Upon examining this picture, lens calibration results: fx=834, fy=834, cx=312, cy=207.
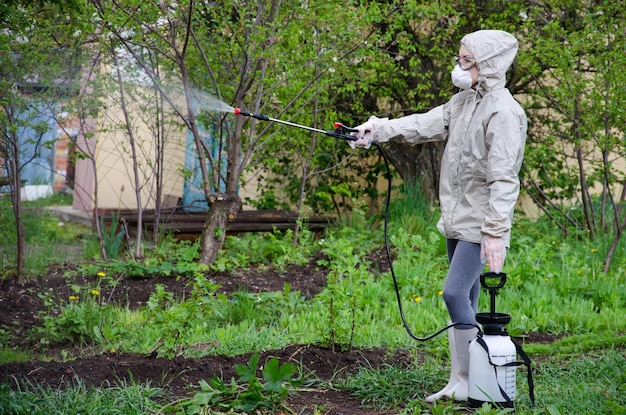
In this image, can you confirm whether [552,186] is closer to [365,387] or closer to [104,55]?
[104,55]

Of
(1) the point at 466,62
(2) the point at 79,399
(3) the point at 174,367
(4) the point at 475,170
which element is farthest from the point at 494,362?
(2) the point at 79,399

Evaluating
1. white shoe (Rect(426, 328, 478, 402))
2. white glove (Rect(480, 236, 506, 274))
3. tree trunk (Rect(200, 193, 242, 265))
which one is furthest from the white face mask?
tree trunk (Rect(200, 193, 242, 265))

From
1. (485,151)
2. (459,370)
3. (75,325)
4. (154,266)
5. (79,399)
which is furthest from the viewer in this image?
(154,266)

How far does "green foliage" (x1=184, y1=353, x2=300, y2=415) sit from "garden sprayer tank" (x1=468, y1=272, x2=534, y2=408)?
870 millimetres

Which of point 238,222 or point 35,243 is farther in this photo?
point 238,222

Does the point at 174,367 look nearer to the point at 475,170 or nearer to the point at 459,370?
the point at 459,370

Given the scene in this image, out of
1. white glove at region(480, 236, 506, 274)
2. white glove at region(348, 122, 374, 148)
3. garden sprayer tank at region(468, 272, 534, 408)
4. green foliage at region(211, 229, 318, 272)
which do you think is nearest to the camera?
white glove at region(480, 236, 506, 274)

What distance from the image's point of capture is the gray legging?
3922mm

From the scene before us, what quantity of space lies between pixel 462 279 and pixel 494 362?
1.34ft

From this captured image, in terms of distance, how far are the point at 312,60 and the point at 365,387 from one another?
373cm

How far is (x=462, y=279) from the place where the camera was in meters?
3.93

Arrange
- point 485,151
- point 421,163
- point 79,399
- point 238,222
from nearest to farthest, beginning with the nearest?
point 79,399 < point 485,151 < point 238,222 < point 421,163

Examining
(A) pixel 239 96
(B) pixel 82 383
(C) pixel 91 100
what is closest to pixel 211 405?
(B) pixel 82 383

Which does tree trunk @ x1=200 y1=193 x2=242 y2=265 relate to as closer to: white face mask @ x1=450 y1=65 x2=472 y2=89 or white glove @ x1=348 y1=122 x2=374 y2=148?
white glove @ x1=348 y1=122 x2=374 y2=148
